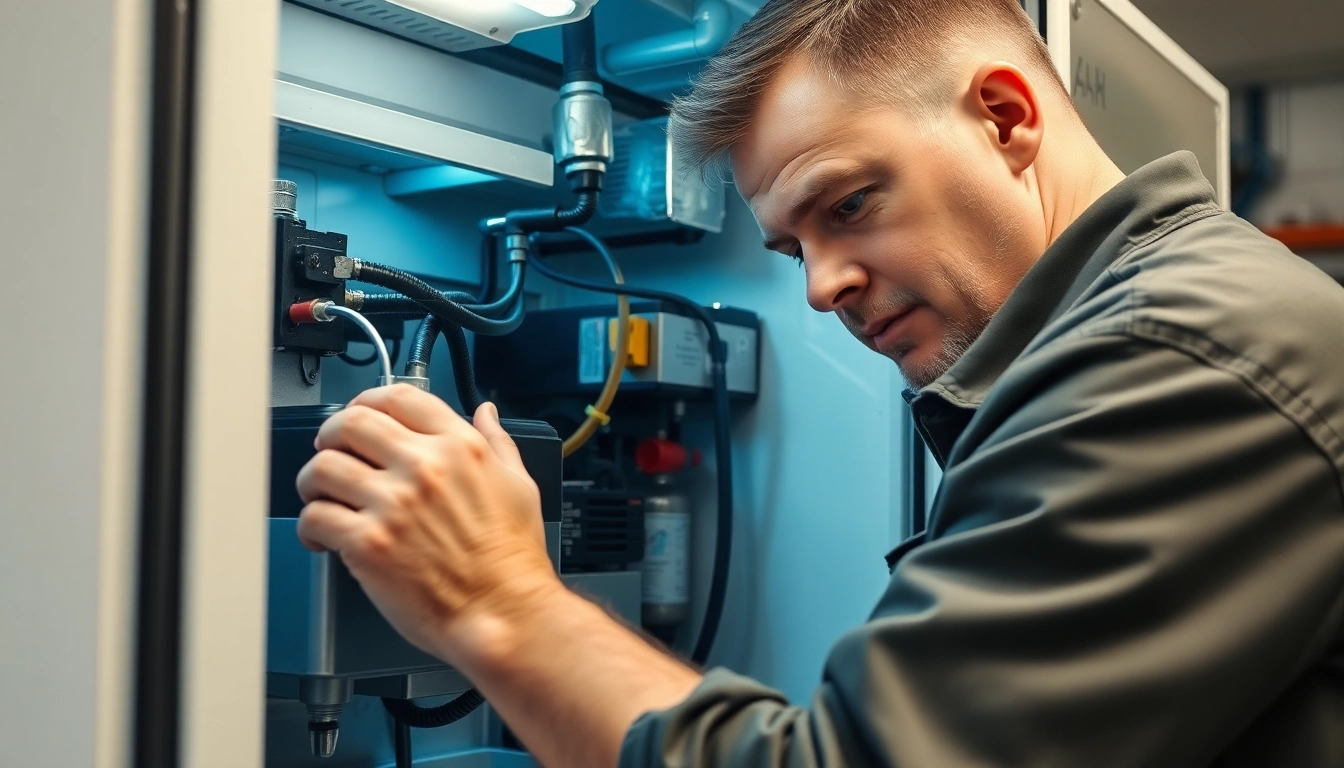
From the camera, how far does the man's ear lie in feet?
3.20

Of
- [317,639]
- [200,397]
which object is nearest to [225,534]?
[200,397]

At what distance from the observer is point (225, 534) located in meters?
0.58

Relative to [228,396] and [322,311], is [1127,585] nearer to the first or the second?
[228,396]

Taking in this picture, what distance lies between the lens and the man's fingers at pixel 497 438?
78 centimetres

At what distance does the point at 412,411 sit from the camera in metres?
0.73

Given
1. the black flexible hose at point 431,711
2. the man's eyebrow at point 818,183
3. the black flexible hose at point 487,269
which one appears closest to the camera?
the man's eyebrow at point 818,183

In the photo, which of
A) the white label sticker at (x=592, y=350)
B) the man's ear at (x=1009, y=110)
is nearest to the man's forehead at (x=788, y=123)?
the man's ear at (x=1009, y=110)

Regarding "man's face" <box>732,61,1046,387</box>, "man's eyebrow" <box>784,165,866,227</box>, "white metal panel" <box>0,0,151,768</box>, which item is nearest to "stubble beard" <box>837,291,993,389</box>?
"man's face" <box>732,61,1046,387</box>

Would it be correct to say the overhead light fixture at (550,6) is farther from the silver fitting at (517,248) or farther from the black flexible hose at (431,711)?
the black flexible hose at (431,711)

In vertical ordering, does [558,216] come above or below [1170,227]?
above

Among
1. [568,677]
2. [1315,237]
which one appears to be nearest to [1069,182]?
[568,677]

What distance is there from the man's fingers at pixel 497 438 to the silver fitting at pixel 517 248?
0.73 metres

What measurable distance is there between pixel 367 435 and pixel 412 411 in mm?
34

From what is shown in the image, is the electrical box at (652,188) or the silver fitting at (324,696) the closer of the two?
the silver fitting at (324,696)
